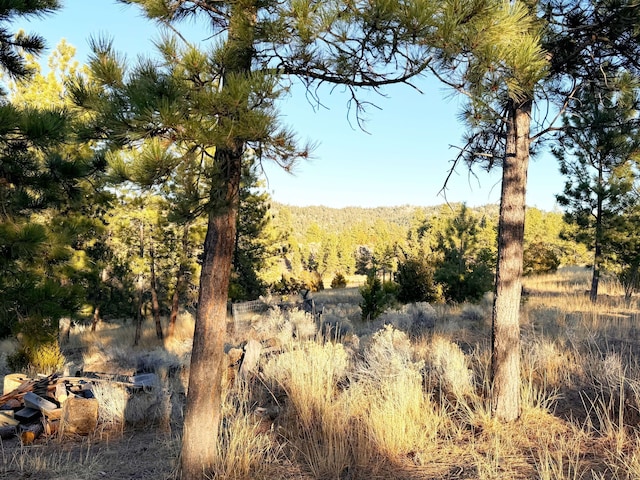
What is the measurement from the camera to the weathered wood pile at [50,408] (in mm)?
5559

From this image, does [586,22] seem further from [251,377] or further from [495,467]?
[251,377]

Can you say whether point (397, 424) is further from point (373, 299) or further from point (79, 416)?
point (373, 299)

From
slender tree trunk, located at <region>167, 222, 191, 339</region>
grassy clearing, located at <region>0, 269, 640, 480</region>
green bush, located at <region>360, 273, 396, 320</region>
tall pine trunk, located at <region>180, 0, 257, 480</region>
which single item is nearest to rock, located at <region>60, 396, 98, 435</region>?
grassy clearing, located at <region>0, 269, 640, 480</region>

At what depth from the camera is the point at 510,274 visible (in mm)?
4629

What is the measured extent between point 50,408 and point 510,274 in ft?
18.9

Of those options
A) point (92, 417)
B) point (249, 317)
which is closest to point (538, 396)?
point (92, 417)

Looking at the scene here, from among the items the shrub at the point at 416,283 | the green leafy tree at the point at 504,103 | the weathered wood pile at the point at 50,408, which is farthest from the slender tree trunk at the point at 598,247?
the weathered wood pile at the point at 50,408

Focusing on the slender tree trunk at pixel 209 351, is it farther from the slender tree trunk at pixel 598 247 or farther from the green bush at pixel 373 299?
the slender tree trunk at pixel 598 247

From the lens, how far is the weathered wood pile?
556 cm

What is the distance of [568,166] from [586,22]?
12.4 metres

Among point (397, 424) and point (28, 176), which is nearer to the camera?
point (397, 424)

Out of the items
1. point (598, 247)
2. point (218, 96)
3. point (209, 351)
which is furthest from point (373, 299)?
point (218, 96)

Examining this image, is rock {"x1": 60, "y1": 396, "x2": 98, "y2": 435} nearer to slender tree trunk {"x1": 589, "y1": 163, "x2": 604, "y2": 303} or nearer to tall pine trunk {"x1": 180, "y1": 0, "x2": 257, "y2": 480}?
tall pine trunk {"x1": 180, "y1": 0, "x2": 257, "y2": 480}

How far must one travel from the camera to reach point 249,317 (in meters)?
15.2
